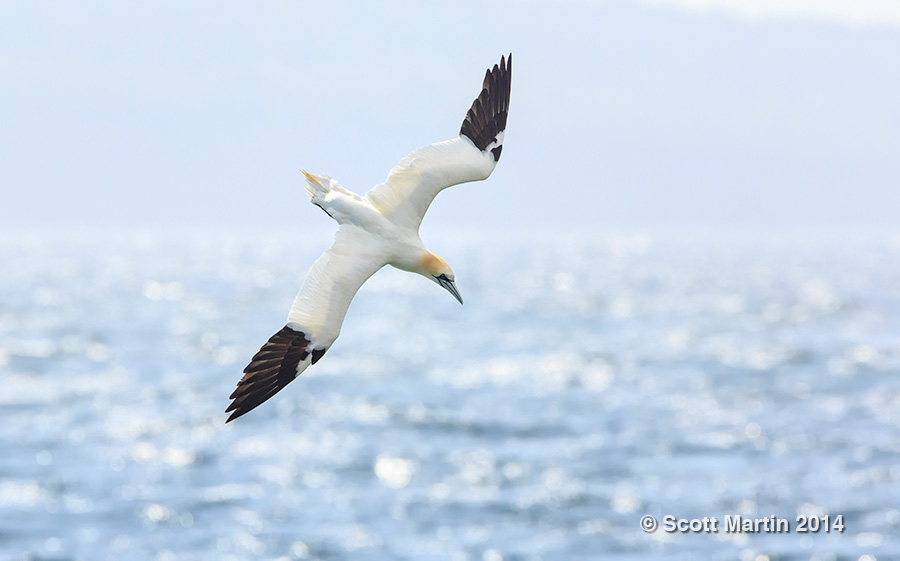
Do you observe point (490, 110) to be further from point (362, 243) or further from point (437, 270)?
point (362, 243)

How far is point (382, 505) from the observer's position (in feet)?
144

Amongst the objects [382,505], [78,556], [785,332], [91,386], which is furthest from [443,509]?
[785,332]

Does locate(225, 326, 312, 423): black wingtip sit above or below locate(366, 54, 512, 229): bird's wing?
below

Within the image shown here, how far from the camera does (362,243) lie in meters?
14.5

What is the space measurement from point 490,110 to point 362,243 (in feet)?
10.6

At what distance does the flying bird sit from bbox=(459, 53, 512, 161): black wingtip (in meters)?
0.01

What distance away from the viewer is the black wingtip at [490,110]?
52.5ft

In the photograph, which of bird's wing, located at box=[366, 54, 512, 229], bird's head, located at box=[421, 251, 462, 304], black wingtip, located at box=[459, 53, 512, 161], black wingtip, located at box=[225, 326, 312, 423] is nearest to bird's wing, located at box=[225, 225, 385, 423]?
black wingtip, located at box=[225, 326, 312, 423]

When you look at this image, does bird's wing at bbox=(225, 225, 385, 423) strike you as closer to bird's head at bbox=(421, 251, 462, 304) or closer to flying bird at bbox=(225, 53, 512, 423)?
flying bird at bbox=(225, 53, 512, 423)

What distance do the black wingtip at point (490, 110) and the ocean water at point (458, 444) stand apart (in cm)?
2517

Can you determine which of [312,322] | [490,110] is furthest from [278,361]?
[490,110]

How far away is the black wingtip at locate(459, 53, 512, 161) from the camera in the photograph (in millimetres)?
16000

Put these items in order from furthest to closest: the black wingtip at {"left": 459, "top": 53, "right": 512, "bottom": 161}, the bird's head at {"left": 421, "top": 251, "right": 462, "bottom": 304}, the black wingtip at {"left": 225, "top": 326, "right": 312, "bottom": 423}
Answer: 1. the black wingtip at {"left": 459, "top": 53, "right": 512, "bottom": 161}
2. the bird's head at {"left": 421, "top": 251, "right": 462, "bottom": 304}
3. the black wingtip at {"left": 225, "top": 326, "right": 312, "bottom": 423}

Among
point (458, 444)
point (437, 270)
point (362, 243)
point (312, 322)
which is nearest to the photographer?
point (312, 322)
